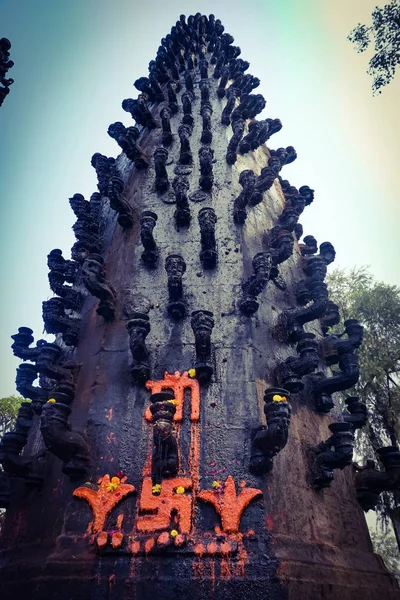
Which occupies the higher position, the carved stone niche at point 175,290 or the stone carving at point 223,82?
the stone carving at point 223,82

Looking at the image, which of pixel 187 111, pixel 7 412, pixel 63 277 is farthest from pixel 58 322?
pixel 7 412

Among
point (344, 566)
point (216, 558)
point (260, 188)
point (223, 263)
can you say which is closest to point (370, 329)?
point (260, 188)

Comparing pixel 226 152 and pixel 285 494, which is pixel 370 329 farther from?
pixel 285 494

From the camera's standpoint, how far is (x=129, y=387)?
19.3 feet

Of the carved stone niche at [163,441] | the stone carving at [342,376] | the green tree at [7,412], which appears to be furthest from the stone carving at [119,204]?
the green tree at [7,412]

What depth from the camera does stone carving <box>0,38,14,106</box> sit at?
990 centimetres

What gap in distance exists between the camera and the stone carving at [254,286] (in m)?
6.46

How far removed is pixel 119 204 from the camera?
834 cm

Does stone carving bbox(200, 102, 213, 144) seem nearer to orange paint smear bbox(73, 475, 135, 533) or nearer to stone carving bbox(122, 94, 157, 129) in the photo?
stone carving bbox(122, 94, 157, 129)

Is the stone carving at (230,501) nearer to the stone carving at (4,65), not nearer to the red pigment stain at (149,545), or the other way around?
the red pigment stain at (149,545)

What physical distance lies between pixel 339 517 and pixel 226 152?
807cm

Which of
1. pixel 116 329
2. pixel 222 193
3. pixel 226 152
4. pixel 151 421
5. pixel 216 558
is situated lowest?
pixel 216 558

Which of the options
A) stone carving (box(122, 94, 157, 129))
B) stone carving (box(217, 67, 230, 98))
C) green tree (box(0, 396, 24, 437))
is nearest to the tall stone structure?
stone carving (box(122, 94, 157, 129))

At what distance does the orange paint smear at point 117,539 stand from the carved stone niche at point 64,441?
92 centimetres
